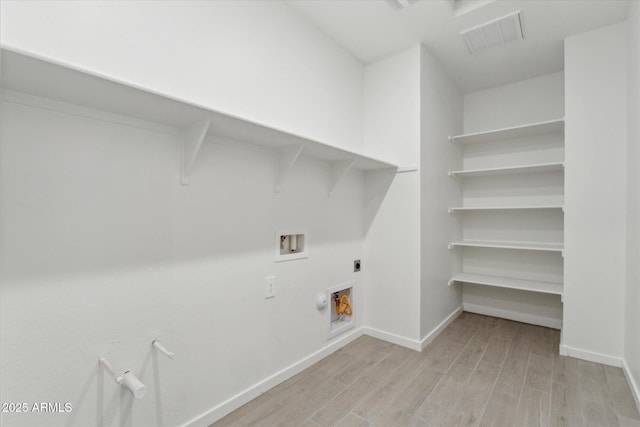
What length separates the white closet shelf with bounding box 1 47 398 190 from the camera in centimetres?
95

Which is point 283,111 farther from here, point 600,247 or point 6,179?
point 600,247

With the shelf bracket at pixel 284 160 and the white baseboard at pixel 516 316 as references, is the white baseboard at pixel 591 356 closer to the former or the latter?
the white baseboard at pixel 516 316

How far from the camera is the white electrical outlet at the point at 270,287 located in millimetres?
1987

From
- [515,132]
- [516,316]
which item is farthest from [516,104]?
[516,316]

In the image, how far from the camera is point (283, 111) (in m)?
2.15

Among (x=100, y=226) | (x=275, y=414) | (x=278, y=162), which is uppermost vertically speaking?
(x=278, y=162)

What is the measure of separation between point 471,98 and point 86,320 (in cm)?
418

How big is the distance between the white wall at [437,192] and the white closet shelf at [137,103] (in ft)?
3.90

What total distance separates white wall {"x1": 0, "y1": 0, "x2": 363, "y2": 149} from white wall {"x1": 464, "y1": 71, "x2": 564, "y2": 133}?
69.4 inches

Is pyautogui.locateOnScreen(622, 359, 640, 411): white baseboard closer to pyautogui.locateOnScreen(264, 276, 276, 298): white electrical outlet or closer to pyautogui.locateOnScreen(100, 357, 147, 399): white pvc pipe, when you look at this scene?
pyautogui.locateOnScreen(264, 276, 276, 298): white electrical outlet

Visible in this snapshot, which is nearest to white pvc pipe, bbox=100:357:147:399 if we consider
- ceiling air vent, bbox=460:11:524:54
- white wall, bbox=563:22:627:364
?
white wall, bbox=563:22:627:364

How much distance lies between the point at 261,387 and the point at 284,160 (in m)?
1.52

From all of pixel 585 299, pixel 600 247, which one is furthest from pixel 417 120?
pixel 585 299

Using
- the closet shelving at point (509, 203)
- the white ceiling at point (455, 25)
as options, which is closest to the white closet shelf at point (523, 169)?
the closet shelving at point (509, 203)
